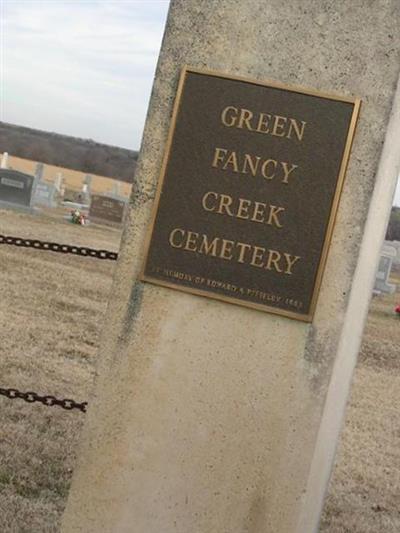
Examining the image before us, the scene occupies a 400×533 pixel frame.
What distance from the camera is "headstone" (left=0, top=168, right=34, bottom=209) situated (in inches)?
907

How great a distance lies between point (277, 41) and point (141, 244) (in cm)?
89

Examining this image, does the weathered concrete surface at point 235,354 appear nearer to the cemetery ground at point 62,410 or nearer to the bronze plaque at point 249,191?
the bronze plaque at point 249,191

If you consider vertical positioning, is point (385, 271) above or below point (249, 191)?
below

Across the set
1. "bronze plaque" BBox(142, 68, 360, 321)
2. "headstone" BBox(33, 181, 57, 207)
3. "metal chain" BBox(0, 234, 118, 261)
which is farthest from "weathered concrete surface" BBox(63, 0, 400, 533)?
"headstone" BBox(33, 181, 57, 207)

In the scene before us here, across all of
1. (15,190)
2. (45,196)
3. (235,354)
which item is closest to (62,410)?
(235,354)

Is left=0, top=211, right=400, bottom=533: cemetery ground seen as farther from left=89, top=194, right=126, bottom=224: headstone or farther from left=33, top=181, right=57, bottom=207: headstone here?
left=33, top=181, right=57, bottom=207: headstone

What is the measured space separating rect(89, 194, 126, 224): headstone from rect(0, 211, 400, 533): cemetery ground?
1375 cm

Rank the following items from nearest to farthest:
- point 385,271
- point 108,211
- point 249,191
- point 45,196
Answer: point 249,191
point 385,271
point 108,211
point 45,196

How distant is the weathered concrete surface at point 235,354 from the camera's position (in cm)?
353

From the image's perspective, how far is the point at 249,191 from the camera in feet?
11.8

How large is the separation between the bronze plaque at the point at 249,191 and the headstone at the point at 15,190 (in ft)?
64.5

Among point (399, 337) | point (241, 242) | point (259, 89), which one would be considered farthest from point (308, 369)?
point (399, 337)

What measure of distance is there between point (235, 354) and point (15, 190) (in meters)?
20.2

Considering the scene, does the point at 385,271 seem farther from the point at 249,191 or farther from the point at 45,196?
the point at 249,191
